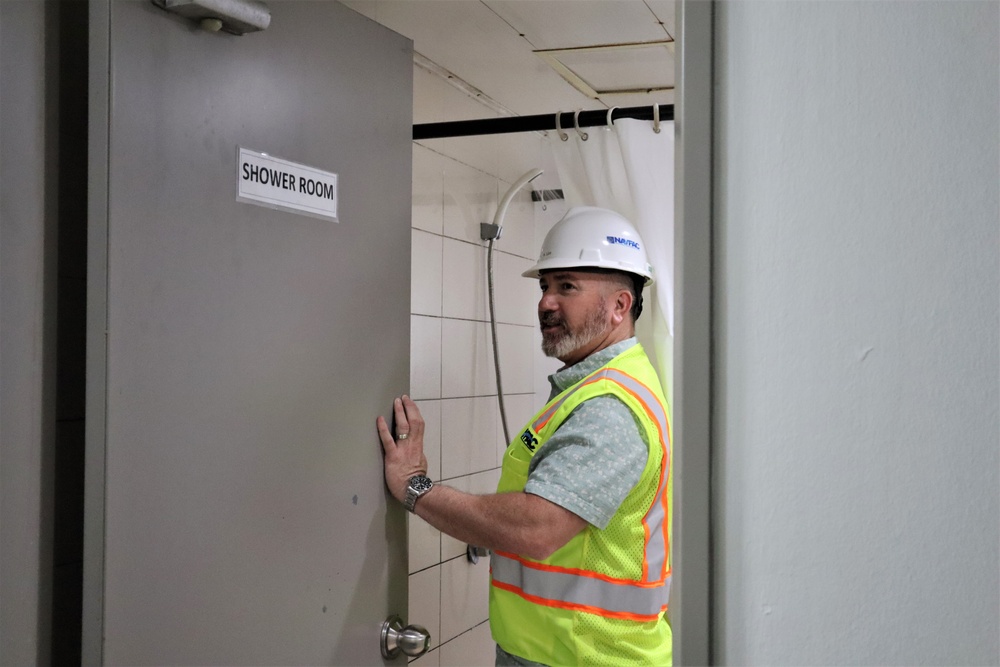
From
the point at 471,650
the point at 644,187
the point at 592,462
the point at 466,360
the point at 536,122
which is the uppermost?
the point at 536,122

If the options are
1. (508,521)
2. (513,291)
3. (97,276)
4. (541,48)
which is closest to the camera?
(97,276)

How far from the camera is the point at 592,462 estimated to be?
1.40m

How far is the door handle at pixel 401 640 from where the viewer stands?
50.1 inches

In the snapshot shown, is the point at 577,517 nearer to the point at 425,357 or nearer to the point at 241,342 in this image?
the point at 241,342

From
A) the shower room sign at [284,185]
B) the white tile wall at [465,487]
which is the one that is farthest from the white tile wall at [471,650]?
the shower room sign at [284,185]

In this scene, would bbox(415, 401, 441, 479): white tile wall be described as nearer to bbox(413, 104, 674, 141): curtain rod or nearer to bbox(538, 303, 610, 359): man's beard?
bbox(538, 303, 610, 359): man's beard

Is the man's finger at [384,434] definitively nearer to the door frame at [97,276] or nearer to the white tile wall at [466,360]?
the door frame at [97,276]

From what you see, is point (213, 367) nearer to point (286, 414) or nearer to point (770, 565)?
point (286, 414)

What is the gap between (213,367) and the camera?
0.96 m

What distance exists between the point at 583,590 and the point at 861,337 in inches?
41.0

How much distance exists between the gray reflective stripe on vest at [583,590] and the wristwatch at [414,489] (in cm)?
30

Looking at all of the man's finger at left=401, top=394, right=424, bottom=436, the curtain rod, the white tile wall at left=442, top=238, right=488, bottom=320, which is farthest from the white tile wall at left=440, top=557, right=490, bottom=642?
the curtain rod

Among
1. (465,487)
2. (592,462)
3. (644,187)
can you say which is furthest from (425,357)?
(592,462)

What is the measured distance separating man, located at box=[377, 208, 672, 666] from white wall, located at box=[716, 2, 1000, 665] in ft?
2.65
